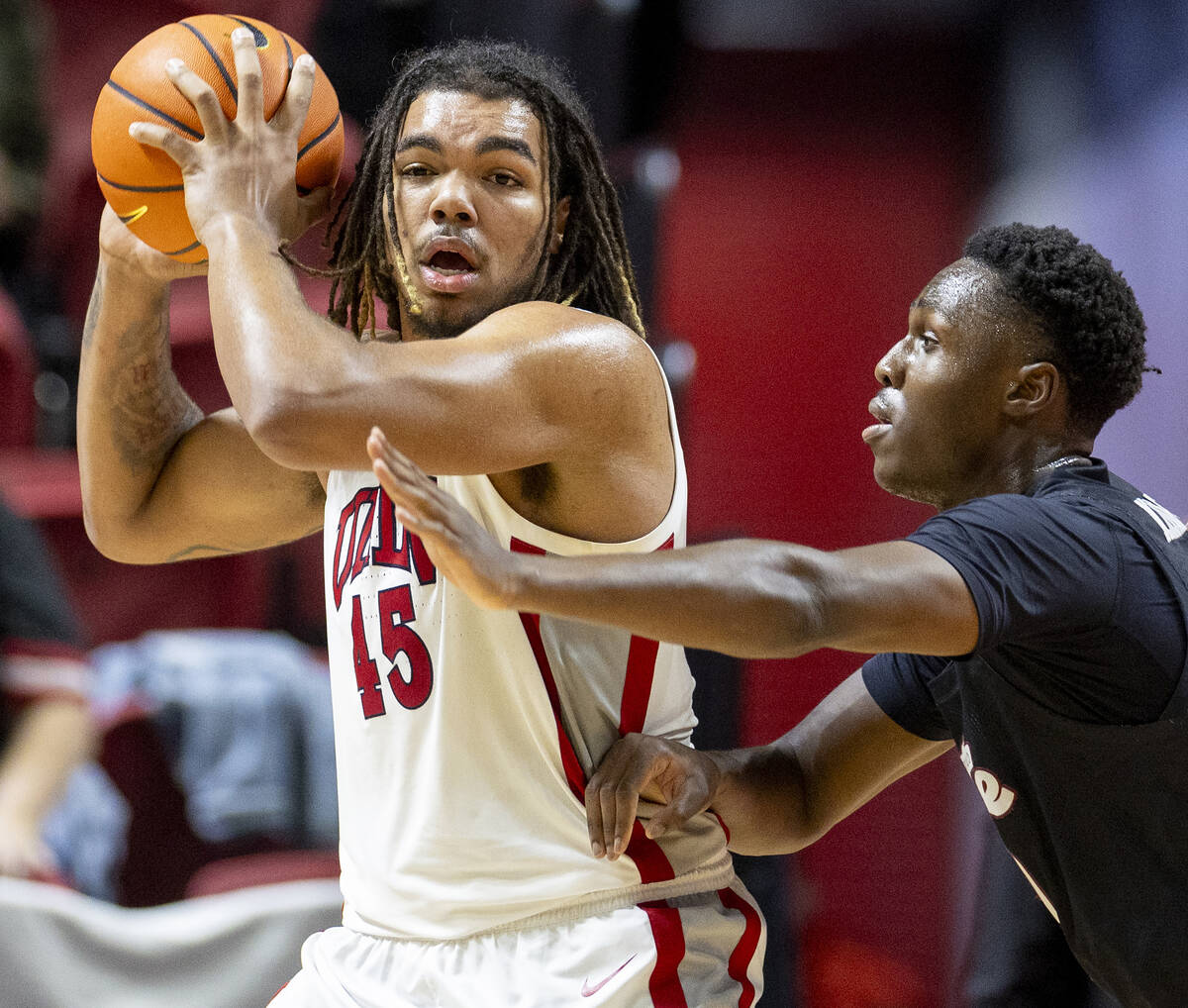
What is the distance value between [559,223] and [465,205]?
0.29 meters

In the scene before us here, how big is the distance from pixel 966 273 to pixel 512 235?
29.0 inches

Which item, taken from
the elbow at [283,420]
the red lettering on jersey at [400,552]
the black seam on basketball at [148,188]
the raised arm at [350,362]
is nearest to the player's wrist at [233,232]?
the raised arm at [350,362]

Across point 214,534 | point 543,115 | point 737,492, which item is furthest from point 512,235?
point 737,492

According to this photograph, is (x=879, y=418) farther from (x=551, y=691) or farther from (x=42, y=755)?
(x=42, y=755)

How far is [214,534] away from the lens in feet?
8.63

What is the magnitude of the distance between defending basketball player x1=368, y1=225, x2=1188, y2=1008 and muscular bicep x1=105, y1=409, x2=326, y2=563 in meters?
0.88

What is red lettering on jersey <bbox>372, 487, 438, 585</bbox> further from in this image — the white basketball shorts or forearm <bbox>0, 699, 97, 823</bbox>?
forearm <bbox>0, 699, 97, 823</bbox>

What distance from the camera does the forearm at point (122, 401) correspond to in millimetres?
2535

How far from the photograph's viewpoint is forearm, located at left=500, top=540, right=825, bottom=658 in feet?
5.11

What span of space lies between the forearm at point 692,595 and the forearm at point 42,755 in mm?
2618

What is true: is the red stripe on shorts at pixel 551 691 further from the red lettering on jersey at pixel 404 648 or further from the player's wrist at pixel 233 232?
the player's wrist at pixel 233 232

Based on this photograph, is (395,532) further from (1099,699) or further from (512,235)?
(1099,699)

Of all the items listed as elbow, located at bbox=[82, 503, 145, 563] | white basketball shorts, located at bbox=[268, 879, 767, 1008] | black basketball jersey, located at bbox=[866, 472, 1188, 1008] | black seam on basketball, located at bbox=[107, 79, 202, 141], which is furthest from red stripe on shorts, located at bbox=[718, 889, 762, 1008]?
black seam on basketball, located at bbox=[107, 79, 202, 141]

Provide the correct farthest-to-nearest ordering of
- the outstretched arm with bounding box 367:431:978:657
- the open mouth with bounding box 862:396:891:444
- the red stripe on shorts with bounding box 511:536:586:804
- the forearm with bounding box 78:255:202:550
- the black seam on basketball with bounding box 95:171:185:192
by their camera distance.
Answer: the forearm with bounding box 78:255:202:550
the open mouth with bounding box 862:396:891:444
the black seam on basketball with bounding box 95:171:185:192
the red stripe on shorts with bounding box 511:536:586:804
the outstretched arm with bounding box 367:431:978:657
